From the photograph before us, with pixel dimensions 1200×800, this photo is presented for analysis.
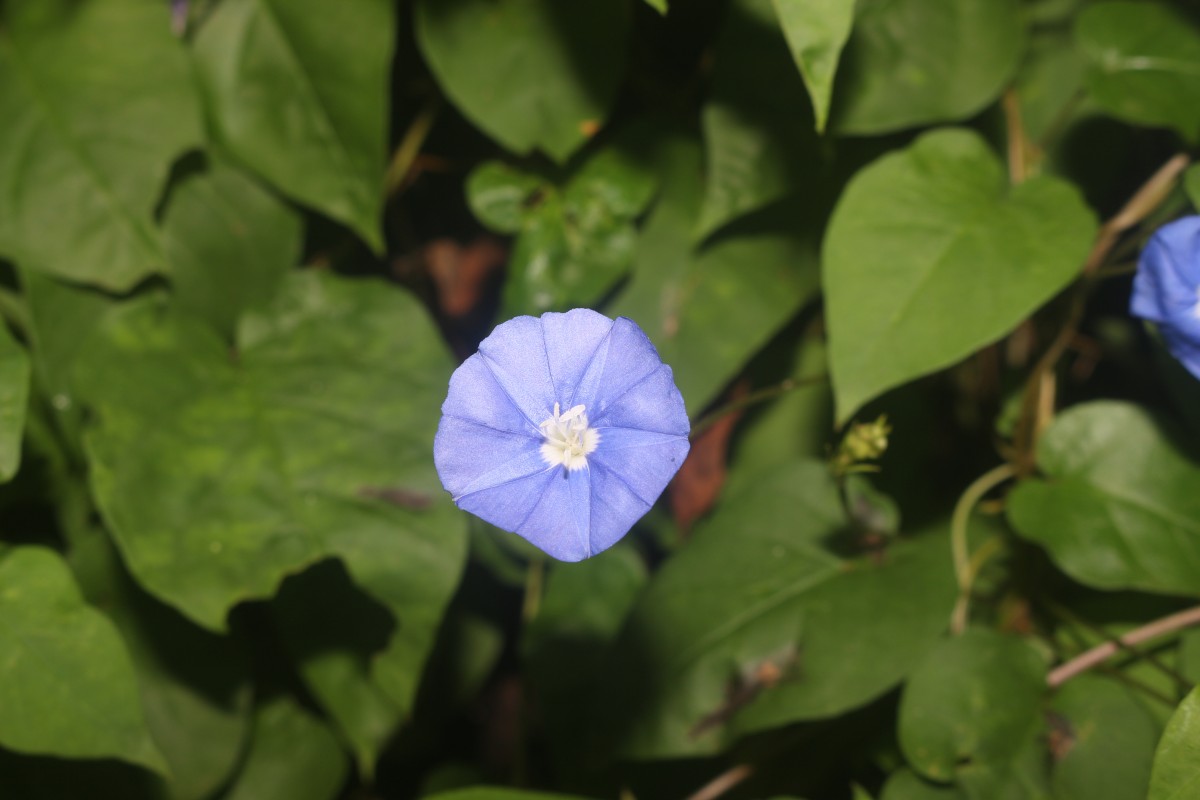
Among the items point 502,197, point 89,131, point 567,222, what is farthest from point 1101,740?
point 89,131

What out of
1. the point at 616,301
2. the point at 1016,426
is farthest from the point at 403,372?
the point at 1016,426

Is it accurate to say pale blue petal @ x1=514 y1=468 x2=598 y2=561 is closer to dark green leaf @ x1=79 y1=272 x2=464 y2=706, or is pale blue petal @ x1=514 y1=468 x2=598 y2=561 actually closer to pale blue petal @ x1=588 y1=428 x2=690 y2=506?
pale blue petal @ x1=588 y1=428 x2=690 y2=506

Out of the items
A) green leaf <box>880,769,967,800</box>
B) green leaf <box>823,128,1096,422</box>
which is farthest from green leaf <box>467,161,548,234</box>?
green leaf <box>880,769,967,800</box>

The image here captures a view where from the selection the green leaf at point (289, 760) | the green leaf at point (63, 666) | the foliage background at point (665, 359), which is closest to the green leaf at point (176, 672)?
the foliage background at point (665, 359)

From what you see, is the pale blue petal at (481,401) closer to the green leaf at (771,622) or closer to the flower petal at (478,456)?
the flower petal at (478,456)

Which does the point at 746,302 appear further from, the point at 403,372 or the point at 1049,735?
the point at 1049,735

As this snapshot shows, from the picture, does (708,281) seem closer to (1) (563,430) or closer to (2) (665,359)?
(2) (665,359)
